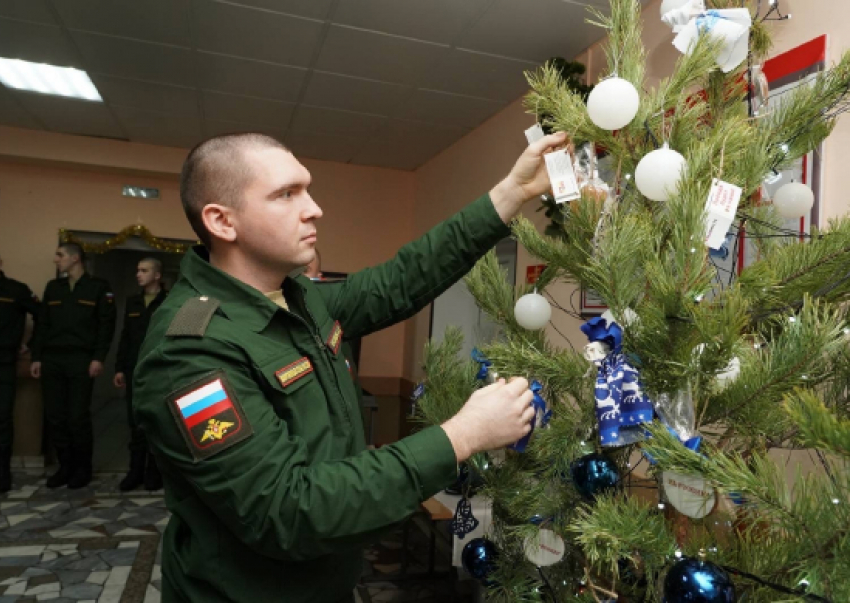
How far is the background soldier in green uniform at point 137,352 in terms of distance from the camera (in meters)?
4.10

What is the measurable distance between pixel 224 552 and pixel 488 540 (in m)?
0.55

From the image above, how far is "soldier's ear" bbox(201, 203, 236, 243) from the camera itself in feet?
3.61

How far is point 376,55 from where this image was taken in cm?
293

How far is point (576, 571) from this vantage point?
1.07 meters

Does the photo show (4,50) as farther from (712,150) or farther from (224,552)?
(712,150)

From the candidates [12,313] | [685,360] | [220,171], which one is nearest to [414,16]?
[220,171]

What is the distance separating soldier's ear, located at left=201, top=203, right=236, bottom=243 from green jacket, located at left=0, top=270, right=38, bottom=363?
3.89m

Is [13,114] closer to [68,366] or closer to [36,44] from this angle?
[36,44]

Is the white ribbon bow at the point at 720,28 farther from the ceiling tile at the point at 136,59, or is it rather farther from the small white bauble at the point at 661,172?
the ceiling tile at the point at 136,59

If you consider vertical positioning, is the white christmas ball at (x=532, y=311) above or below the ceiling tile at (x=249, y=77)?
below

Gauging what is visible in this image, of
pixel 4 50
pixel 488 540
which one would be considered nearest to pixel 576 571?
pixel 488 540

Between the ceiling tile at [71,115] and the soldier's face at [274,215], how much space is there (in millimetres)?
3616

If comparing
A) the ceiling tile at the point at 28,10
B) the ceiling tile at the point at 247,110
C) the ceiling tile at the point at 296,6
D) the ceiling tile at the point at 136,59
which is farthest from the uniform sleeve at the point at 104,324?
the ceiling tile at the point at 296,6

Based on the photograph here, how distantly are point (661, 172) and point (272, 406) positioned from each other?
2.38ft
